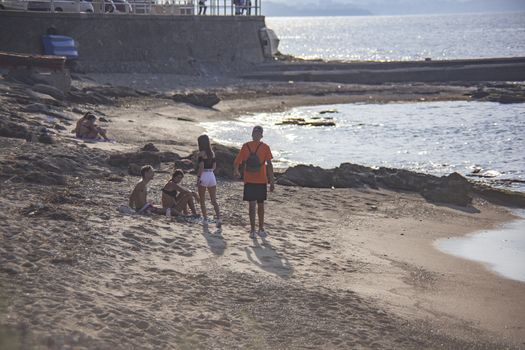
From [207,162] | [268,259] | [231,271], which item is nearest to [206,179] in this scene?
[207,162]

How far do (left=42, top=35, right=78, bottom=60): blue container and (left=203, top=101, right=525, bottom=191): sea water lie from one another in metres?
7.06

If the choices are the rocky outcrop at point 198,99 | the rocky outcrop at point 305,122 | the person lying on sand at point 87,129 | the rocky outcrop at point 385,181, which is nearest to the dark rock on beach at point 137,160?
the person lying on sand at point 87,129

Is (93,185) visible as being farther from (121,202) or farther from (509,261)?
(509,261)

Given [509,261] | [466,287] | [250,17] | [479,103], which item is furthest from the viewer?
[250,17]

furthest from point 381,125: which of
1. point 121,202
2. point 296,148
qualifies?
point 121,202

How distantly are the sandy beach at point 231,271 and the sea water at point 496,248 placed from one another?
25 centimetres

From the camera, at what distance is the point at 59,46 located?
3183 centimetres

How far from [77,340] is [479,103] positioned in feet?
99.1

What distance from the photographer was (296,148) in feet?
73.1

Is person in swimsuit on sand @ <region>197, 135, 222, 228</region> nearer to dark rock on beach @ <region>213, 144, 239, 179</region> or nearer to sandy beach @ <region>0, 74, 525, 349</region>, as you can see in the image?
sandy beach @ <region>0, 74, 525, 349</region>

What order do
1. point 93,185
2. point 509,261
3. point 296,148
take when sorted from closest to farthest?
point 509,261
point 93,185
point 296,148

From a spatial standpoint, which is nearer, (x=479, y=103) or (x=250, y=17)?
(x=479, y=103)

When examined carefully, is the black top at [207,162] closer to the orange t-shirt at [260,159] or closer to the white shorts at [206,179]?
the white shorts at [206,179]

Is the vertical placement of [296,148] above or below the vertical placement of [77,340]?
below
